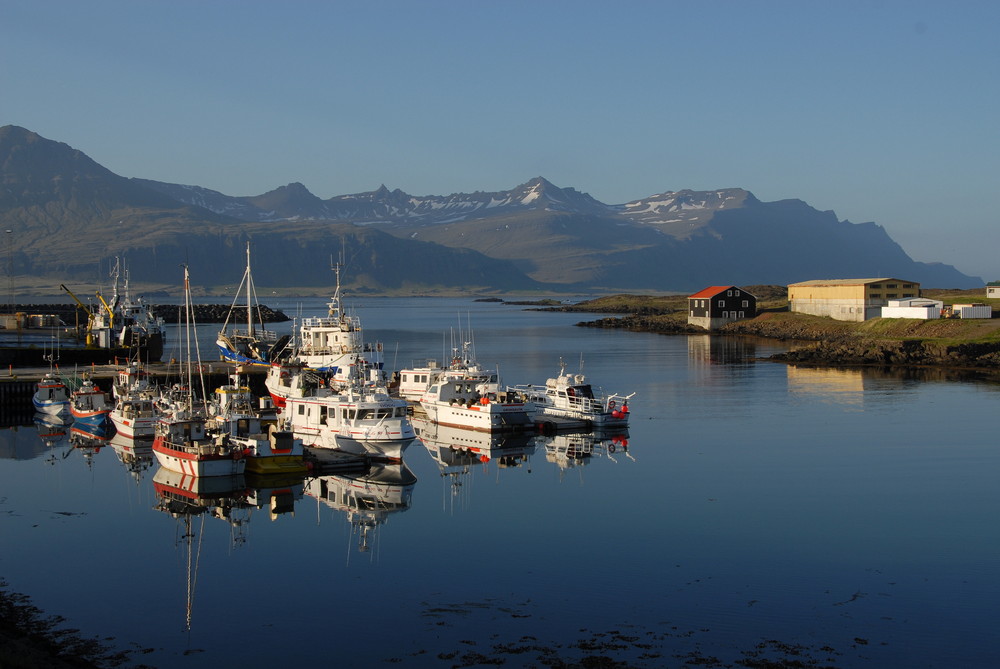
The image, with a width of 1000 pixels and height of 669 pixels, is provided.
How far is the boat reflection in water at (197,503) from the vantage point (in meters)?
25.6

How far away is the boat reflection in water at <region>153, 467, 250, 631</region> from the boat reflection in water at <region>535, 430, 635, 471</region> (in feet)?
37.9

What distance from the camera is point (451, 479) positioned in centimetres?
3391

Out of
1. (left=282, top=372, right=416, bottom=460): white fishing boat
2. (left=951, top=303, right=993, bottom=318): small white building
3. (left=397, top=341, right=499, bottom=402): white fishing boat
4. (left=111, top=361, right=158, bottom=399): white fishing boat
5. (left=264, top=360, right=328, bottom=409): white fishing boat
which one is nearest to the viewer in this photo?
(left=282, top=372, right=416, bottom=460): white fishing boat

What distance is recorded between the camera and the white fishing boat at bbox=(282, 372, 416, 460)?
3578 centimetres

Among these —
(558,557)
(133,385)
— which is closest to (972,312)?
(133,385)

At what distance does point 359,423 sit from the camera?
36344mm

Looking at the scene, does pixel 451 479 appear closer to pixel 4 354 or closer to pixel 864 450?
pixel 864 450

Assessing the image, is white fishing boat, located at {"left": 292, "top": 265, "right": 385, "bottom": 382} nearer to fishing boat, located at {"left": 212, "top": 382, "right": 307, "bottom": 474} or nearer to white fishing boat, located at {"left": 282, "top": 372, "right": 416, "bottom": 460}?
white fishing boat, located at {"left": 282, "top": 372, "right": 416, "bottom": 460}

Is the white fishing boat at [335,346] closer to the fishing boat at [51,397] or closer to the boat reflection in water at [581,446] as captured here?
the fishing boat at [51,397]

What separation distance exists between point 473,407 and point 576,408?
204 inches

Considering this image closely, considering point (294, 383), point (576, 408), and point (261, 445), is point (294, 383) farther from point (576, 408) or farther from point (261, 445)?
point (576, 408)

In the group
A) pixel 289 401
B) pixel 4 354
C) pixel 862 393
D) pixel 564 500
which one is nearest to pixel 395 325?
pixel 4 354

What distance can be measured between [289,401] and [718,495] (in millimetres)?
17490

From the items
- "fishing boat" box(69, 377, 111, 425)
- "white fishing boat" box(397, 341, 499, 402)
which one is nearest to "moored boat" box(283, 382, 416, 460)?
"white fishing boat" box(397, 341, 499, 402)
